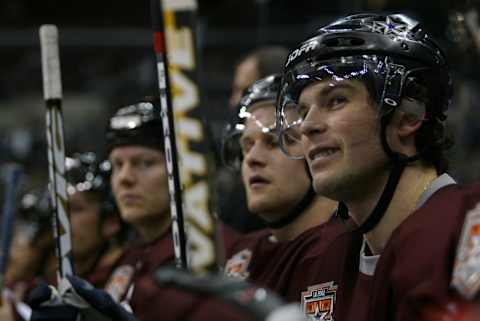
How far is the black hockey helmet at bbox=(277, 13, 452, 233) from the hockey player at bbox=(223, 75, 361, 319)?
1.48 feet

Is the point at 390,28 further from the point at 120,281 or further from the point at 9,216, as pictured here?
the point at 9,216

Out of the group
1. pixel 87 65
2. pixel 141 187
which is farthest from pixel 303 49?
pixel 87 65

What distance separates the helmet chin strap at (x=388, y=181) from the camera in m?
1.84

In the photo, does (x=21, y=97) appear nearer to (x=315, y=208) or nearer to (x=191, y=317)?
(x=315, y=208)

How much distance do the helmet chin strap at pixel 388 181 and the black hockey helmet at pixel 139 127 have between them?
4.98 feet

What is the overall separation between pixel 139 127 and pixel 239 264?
31.0 inches

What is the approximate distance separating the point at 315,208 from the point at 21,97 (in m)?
8.22

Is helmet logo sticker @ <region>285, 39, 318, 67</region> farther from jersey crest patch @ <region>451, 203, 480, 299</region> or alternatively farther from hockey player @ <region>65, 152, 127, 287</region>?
hockey player @ <region>65, 152, 127, 287</region>

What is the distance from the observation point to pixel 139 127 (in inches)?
130

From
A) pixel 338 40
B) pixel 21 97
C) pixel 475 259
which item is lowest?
pixel 21 97

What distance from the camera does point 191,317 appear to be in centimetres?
116

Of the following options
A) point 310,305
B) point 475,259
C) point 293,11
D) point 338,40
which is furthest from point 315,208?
point 293,11

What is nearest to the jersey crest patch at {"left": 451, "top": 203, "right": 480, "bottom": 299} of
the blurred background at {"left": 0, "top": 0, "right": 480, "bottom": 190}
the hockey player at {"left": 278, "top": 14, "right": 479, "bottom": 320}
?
the hockey player at {"left": 278, "top": 14, "right": 479, "bottom": 320}

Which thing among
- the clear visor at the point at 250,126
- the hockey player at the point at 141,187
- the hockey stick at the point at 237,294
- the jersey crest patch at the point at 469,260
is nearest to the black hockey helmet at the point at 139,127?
the hockey player at the point at 141,187
